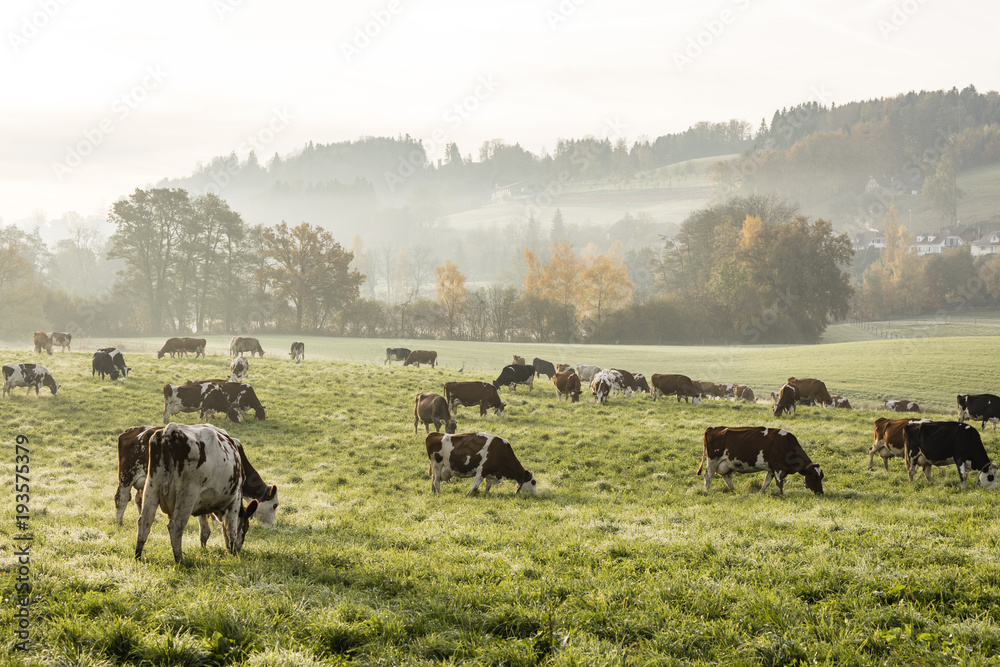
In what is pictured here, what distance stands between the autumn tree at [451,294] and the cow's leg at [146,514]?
62.1 metres

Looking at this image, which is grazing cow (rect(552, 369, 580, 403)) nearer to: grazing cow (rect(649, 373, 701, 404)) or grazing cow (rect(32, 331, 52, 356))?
grazing cow (rect(649, 373, 701, 404))

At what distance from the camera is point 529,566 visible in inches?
275

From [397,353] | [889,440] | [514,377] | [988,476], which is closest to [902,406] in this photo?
[889,440]

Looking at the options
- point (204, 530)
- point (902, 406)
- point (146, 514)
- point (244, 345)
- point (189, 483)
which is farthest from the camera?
point (244, 345)

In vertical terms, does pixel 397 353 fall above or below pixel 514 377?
above

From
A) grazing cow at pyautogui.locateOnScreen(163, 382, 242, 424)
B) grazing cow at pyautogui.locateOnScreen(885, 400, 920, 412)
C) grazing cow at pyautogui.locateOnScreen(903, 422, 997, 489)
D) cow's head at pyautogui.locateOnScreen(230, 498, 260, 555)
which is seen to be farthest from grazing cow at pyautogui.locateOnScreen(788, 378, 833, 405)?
cow's head at pyautogui.locateOnScreen(230, 498, 260, 555)

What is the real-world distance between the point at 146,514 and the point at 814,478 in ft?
38.3

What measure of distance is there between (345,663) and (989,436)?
19.0m

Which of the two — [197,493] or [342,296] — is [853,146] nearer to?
[342,296]

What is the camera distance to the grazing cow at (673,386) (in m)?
25.6

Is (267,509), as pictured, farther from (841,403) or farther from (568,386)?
(841,403)

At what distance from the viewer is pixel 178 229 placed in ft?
217

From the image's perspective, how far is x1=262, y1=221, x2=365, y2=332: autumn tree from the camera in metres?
67.6

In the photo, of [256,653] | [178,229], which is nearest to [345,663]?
[256,653]
